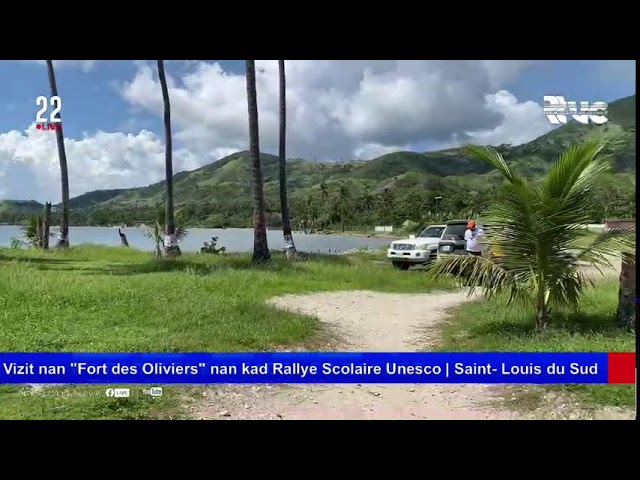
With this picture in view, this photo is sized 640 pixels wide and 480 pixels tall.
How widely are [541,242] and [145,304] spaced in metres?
3.35

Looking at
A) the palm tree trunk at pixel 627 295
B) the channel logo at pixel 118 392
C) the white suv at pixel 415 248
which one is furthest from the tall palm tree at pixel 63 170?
the palm tree trunk at pixel 627 295

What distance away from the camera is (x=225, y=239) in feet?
15.6

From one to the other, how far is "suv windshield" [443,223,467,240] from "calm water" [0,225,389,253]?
539 mm

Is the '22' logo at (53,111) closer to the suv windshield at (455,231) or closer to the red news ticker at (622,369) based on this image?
the suv windshield at (455,231)

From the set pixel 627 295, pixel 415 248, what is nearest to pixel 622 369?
pixel 627 295

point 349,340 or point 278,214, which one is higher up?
point 278,214

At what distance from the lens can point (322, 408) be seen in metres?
2.99

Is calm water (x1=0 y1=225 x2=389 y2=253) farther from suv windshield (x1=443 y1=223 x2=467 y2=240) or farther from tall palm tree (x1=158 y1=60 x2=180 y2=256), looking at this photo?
suv windshield (x1=443 y1=223 x2=467 y2=240)
